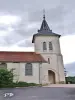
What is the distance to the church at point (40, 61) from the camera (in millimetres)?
38062

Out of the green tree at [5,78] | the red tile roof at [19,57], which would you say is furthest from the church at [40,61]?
the green tree at [5,78]

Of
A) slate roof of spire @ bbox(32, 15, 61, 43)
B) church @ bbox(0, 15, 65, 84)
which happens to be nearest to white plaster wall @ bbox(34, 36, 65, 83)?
church @ bbox(0, 15, 65, 84)

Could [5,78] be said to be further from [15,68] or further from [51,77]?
[51,77]

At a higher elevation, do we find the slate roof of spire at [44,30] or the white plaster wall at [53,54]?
the slate roof of spire at [44,30]

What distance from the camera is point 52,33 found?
47031mm

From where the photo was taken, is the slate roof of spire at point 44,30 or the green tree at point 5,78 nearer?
the green tree at point 5,78

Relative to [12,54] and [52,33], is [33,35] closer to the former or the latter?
[52,33]

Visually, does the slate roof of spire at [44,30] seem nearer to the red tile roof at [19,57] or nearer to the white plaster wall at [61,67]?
the white plaster wall at [61,67]

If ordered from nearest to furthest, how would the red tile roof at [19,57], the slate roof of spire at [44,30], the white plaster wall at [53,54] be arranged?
the red tile roof at [19,57] → the white plaster wall at [53,54] → the slate roof of spire at [44,30]

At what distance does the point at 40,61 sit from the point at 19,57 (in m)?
3.85

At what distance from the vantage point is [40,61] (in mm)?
38469

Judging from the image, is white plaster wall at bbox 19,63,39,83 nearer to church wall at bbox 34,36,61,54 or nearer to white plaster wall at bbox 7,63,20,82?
white plaster wall at bbox 7,63,20,82

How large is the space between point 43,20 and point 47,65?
11.7 metres

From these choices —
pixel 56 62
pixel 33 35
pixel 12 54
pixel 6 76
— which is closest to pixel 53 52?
pixel 56 62
